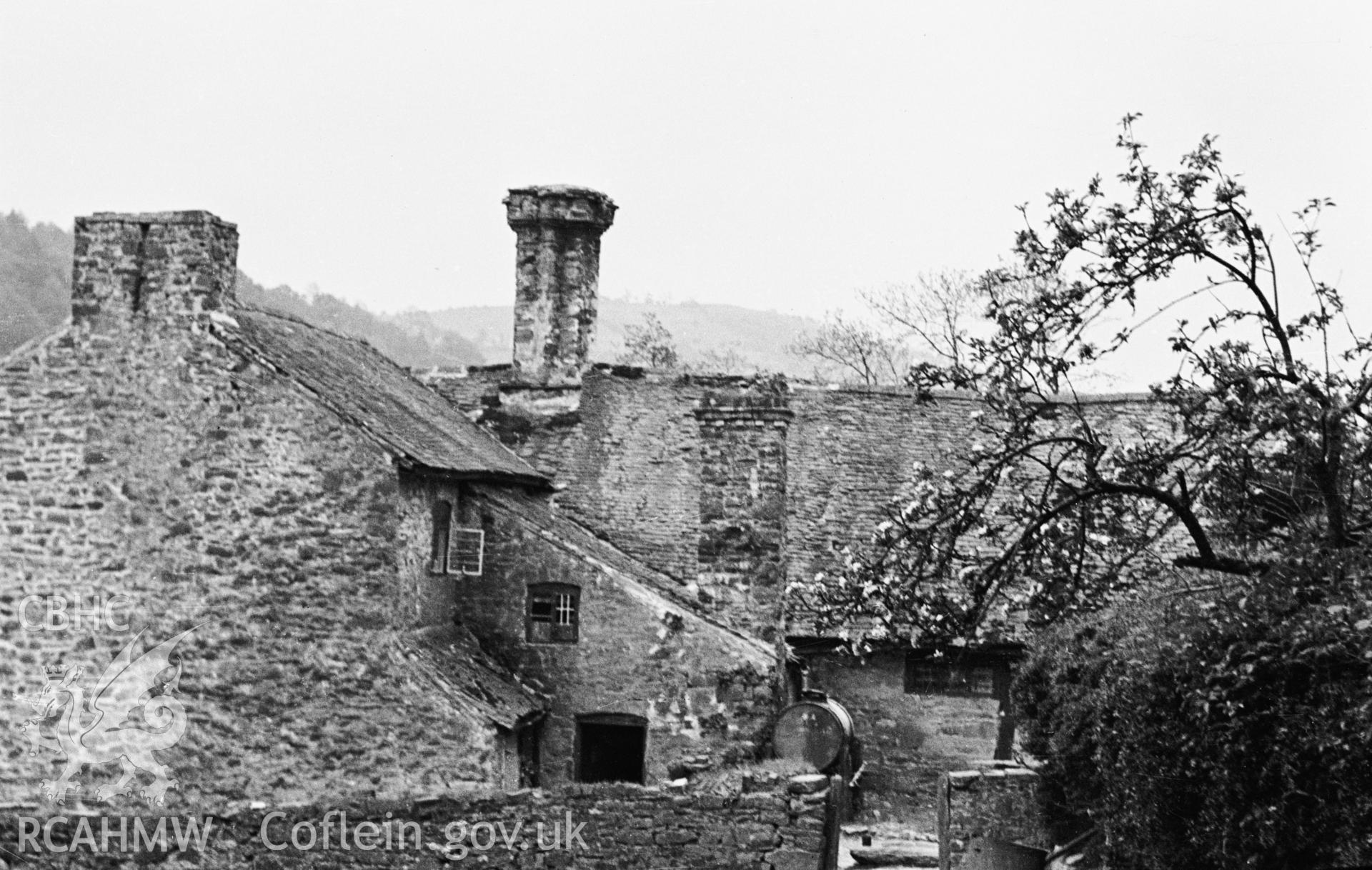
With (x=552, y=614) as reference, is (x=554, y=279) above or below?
above

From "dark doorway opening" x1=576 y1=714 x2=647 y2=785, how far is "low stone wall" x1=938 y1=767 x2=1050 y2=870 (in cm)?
588

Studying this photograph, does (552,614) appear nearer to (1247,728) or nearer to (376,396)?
(376,396)

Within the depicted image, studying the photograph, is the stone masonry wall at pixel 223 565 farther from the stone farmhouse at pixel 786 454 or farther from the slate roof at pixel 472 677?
the stone farmhouse at pixel 786 454

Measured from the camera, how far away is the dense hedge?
26.3ft

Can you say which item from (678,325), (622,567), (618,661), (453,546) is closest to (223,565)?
(453,546)

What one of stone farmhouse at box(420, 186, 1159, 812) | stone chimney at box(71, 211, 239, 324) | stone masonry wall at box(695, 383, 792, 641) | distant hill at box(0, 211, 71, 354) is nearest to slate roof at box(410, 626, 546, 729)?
stone masonry wall at box(695, 383, 792, 641)

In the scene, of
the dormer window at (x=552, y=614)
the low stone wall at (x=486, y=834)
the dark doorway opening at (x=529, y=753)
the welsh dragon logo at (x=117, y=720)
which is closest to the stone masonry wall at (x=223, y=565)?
the welsh dragon logo at (x=117, y=720)

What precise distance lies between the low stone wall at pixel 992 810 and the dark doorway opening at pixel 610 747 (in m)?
5.88

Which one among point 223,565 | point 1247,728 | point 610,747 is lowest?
point 610,747

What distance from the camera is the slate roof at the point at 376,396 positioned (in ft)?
67.3

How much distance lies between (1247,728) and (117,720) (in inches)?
614

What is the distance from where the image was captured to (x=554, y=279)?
2847cm

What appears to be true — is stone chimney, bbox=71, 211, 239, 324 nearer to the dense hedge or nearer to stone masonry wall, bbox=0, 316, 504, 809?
stone masonry wall, bbox=0, 316, 504, 809

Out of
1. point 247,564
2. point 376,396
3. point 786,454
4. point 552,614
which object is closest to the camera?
point 247,564
